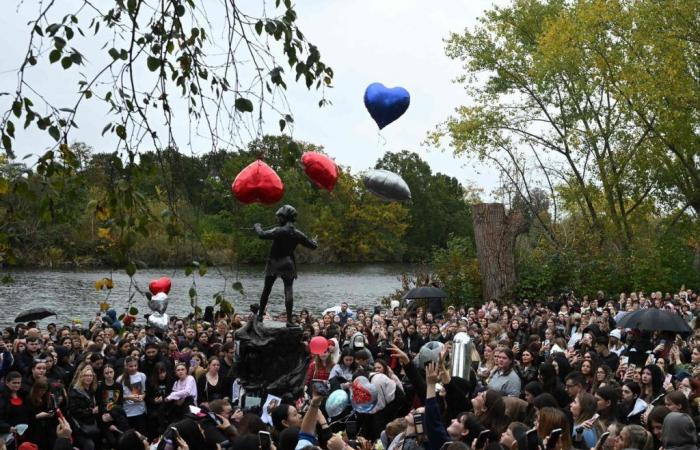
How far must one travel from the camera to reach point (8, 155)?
4.30m

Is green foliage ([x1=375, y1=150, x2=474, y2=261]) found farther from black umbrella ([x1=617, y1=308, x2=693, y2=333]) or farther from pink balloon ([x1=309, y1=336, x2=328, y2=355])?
pink balloon ([x1=309, y1=336, x2=328, y2=355])

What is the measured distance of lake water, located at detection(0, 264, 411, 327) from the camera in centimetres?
3166

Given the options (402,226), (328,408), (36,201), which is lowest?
(328,408)

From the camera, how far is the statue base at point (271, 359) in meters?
11.5

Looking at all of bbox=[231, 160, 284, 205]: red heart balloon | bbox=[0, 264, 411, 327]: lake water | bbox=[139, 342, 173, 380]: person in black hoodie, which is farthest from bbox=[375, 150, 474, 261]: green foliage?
bbox=[231, 160, 284, 205]: red heart balloon

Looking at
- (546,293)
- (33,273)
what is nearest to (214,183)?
(546,293)

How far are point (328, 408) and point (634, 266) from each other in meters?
18.8

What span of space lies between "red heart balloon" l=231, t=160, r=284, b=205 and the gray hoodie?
11.4ft

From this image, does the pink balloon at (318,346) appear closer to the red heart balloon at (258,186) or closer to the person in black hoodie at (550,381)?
the person in black hoodie at (550,381)

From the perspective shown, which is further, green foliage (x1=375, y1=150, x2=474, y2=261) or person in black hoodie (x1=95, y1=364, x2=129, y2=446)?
green foliage (x1=375, y1=150, x2=474, y2=261)

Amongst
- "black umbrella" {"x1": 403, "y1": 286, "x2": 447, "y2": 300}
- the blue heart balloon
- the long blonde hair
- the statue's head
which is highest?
the blue heart balloon

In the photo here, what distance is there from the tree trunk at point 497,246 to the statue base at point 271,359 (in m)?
13.2

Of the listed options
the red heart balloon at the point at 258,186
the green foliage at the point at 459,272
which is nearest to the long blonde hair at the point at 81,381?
the red heart balloon at the point at 258,186

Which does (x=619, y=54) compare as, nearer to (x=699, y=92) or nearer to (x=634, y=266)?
(x=699, y=92)
